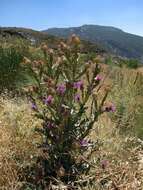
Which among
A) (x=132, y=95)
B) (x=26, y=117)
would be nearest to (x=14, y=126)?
(x=26, y=117)

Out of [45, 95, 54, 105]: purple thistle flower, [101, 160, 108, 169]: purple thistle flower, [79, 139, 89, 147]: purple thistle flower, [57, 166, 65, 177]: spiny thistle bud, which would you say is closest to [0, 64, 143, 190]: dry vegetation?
[101, 160, 108, 169]: purple thistle flower

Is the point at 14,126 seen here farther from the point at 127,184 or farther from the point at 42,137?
the point at 127,184

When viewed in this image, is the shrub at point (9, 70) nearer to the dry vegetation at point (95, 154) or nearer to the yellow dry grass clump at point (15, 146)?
the dry vegetation at point (95, 154)

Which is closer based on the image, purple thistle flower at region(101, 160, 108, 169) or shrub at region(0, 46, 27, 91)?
purple thistle flower at region(101, 160, 108, 169)

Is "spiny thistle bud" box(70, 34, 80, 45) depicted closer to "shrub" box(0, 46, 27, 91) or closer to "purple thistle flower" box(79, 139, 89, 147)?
"purple thistle flower" box(79, 139, 89, 147)

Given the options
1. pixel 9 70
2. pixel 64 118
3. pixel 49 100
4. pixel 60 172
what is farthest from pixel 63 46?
pixel 9 70

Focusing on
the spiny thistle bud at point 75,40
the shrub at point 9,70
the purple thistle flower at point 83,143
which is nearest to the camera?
the spiny thistle bud at point 75,40

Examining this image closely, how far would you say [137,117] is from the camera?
24.6 feet

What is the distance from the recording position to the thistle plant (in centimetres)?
457

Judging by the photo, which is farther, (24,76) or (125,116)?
(24,76)

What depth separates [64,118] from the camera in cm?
456

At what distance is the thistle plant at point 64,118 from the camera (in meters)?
4.57

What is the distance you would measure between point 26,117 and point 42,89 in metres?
1.39

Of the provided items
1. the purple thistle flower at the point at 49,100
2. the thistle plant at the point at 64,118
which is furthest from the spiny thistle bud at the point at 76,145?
the purple thistle flower at the point at 49,100
